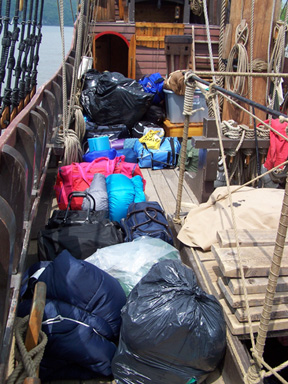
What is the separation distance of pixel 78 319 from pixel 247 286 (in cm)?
96

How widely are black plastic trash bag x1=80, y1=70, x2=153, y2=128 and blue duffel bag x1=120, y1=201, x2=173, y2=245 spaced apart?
3378mm

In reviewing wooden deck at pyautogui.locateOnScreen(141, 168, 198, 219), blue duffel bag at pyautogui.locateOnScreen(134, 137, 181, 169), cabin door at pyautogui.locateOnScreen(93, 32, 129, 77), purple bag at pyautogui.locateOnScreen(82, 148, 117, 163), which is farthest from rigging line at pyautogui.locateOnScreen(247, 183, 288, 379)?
cabin door at pyautogui.locateOnScreen(93, 32, 129, 77)

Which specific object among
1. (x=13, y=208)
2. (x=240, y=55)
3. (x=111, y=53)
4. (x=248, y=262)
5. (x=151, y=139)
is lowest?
(x=248, y=262)

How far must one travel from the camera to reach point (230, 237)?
7.84 feet

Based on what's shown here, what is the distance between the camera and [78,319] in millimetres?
2199

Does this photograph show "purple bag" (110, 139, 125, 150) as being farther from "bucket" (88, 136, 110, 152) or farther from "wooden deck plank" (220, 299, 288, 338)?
"wooden deck plank" (220, 299, 288, 338)

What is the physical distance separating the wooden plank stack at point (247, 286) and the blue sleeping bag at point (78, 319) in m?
0.66

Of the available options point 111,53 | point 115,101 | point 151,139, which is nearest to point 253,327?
point 151,139

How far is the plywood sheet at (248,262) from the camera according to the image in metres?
Result: 2.14

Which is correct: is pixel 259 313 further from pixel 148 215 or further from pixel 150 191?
pixel 150 191

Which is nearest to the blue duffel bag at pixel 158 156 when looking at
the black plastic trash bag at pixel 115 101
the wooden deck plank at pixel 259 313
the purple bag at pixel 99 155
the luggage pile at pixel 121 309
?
the purple bag at pixel 99 155

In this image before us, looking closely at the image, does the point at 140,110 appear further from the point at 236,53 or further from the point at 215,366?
the point at 215,366

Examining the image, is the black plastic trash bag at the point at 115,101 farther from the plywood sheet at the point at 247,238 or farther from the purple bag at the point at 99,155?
the plywood sheet at the point at 247,238

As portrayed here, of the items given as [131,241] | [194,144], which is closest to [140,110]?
[194,144]
